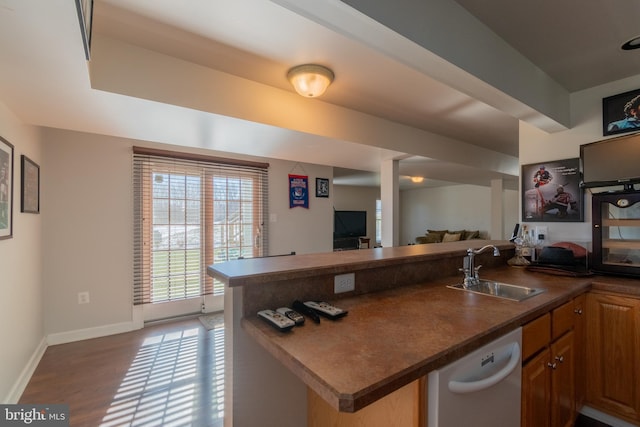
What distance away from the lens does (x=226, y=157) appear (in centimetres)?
392

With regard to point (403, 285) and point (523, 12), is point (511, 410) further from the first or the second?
point (523, 12)

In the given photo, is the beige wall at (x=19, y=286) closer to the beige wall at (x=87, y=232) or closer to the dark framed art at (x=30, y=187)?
the dark framed art at (x=30, y=187)

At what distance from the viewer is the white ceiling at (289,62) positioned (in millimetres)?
1149

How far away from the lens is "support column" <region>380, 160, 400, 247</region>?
3.43 metres

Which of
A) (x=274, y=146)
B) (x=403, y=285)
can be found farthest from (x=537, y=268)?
(x=274, y=146)

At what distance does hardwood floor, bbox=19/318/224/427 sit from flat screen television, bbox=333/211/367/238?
4698 mm

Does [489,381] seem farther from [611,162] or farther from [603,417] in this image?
[611,162]

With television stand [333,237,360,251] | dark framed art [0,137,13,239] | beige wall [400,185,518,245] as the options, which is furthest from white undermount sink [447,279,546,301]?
beige wall [400,185,518,245]

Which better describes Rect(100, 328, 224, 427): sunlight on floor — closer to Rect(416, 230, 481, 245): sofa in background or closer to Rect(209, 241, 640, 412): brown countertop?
Rect(209, 241, 640, 412): brown countertop

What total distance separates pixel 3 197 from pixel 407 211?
30.7 feet

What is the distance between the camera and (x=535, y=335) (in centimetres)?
122

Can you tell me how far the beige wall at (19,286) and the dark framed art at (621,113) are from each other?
4.02 meters

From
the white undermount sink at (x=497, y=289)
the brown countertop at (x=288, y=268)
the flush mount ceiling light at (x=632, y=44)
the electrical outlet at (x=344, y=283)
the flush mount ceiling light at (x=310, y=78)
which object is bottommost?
the white undermount sink at (x=497, y=289)
